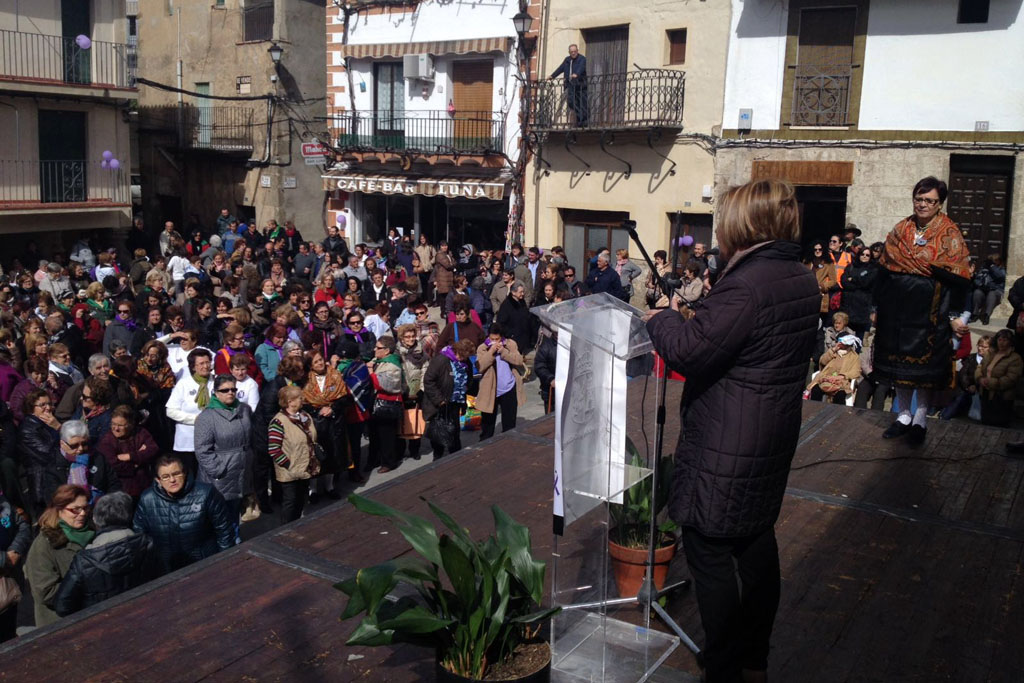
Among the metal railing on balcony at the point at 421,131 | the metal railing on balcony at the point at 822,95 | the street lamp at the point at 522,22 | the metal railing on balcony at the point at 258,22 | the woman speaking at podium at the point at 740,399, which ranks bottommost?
the woman speaking at podium at the point at 740,399

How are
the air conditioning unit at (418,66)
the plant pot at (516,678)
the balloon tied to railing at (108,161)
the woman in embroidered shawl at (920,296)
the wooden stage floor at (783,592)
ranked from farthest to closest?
the balloon tied to railing at (108,161) < the air conditioning unit at (418,66) < the woman in embroidered shawl at (920,296) < the wooden stage floor at (783,592) < the plant pot at (516,678)

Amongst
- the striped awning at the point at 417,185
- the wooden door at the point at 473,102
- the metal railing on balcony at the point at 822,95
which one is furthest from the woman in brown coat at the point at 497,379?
the wooden door at the point at 473,102

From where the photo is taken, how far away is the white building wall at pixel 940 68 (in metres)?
15.1

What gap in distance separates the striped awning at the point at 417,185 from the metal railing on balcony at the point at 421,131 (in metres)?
0.63

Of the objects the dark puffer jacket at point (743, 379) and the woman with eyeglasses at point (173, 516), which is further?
the woman with eyeglasses at point (173, 516)

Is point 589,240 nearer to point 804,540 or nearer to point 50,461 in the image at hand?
point 50,461

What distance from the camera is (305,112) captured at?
2517cm

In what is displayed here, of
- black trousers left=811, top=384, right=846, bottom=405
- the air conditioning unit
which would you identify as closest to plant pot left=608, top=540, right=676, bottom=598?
black trousers left=811, top=384, right=846, bottom=405

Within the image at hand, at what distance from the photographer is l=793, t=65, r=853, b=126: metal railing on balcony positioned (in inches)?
652

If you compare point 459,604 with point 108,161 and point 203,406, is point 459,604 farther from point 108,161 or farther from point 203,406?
point 108,161

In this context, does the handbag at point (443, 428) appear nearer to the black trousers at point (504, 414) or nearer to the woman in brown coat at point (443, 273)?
the black trousers at point (504, 414)

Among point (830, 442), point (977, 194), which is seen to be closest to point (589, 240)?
point (977, 194)

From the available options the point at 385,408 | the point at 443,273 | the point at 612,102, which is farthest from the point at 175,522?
the point at 612,102

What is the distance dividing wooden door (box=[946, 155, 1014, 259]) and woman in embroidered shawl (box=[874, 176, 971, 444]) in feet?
33.1
